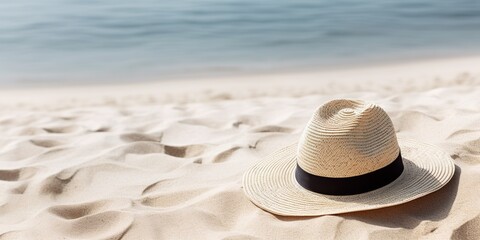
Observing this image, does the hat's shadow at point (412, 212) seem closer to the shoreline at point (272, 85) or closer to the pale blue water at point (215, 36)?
the shoreline at point (272, 85)

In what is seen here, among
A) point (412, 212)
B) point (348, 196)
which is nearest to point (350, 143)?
point (348, 196)

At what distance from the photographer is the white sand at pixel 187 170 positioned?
215 cm

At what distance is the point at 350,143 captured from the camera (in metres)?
2.14

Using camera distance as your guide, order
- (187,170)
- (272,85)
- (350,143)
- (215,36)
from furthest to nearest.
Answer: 1. (215,36)
2. (272,85)
3. (187,170)
4. (350,143)

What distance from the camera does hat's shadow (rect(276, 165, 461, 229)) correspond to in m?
2.10

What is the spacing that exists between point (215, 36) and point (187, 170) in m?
5.22

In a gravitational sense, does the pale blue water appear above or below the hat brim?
below

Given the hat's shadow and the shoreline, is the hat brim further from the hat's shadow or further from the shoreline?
the shoreline

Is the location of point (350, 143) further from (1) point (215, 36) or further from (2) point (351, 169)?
(1) point (215, 36)

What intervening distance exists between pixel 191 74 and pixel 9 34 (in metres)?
3.43

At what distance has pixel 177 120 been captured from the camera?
3717 millimetres

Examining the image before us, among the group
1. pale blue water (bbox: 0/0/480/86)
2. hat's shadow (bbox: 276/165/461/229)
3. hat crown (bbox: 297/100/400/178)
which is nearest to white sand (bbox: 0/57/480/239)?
hat's shadow (bbox: 276/165/461/229)

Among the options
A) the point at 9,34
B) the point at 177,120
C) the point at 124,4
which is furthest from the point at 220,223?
the point at 124,4

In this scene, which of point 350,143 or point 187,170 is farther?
point 187,170
